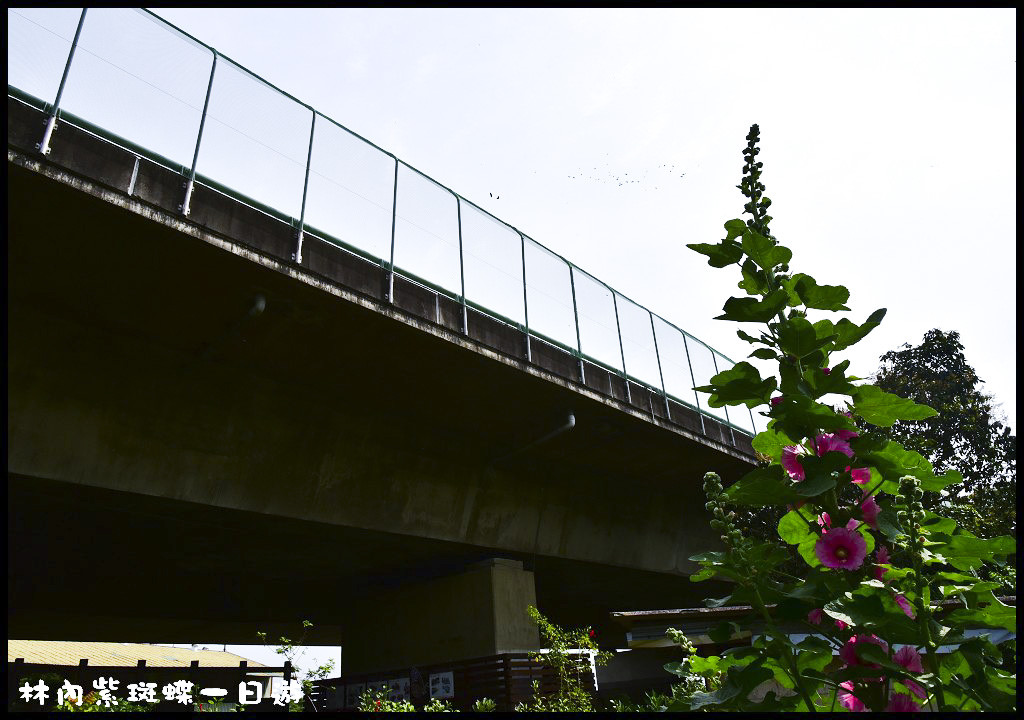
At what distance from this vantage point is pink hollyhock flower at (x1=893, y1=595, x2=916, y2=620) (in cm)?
180

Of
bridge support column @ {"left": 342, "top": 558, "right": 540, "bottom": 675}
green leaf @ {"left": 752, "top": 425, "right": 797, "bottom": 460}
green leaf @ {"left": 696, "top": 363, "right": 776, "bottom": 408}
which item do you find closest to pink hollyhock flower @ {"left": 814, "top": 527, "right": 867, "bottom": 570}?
green leaf @ {"left": 752, "top": 425, "right": 797, "bottom": 460}

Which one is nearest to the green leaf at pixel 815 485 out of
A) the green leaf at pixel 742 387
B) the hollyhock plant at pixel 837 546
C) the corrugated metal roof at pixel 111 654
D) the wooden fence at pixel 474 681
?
the hollyhock plant at pixel 837 546

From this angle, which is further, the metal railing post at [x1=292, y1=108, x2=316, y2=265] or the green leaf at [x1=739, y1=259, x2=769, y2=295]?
the metal railing post at [x1=292, y1=108, x2=316, y2=265]

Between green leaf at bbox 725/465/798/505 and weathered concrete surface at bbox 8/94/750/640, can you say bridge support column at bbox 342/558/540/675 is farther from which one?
green leaf at bbox 725/465/798/505

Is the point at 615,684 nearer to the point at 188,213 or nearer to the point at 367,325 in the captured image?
the point at 367,325

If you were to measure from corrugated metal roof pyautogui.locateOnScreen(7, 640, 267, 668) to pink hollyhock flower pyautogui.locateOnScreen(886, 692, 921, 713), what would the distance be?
120 feet

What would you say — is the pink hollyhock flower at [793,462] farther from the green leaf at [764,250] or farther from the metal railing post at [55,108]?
the metal railing post at [55,108]

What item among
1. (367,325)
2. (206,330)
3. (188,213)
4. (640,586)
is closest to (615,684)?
(640,586)

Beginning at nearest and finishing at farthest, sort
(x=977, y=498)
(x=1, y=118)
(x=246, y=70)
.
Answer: (x=1, y=118), (x=246, y=70), (x=977, y=498)

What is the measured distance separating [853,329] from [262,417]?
1082cm

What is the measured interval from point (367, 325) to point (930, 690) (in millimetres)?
9291

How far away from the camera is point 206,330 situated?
33.4 ft

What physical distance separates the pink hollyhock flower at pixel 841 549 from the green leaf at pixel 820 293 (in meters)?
0.67

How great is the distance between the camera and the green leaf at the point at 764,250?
2.08 metres
